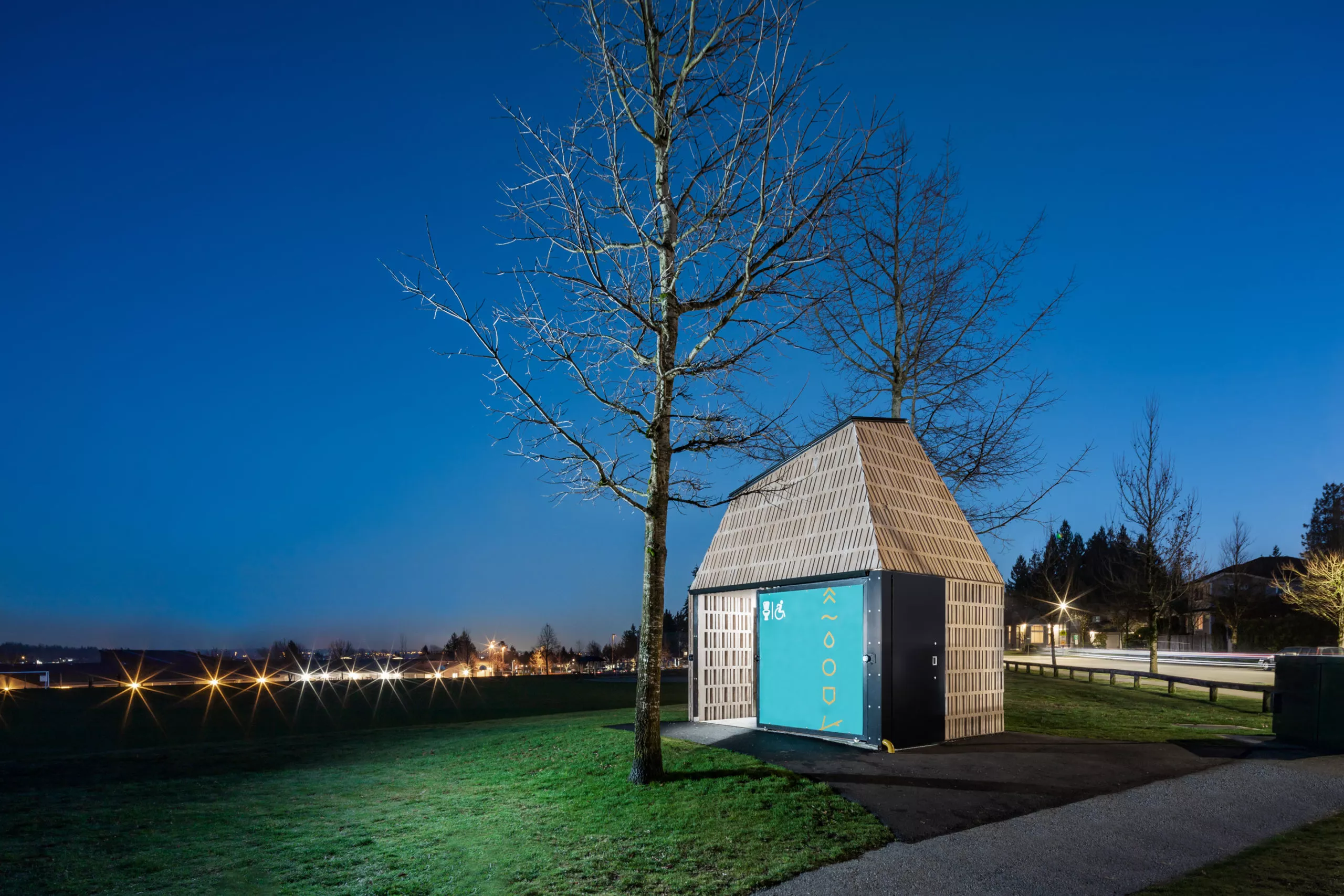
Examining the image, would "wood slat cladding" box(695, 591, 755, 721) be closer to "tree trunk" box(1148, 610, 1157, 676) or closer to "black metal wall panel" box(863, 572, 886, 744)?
"black metal wall panel" box(863, 572, 886, 744)

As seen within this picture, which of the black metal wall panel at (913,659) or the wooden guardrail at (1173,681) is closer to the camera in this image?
the black metal wall panel at (913,659)

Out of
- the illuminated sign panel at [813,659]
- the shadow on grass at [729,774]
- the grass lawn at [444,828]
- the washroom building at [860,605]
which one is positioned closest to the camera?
the grass lawn at [444,828]

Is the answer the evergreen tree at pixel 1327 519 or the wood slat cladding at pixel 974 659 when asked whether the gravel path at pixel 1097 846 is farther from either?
the evergreen tree at pixel 1327 519

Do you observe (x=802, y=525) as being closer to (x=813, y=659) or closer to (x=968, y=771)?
(x=813, y=659)

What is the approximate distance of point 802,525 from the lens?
14.5 m

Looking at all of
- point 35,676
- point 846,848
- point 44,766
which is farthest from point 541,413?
point 35,676

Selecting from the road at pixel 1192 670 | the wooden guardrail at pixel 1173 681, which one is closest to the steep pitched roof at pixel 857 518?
the wooden guardrail at pixel 1173 681

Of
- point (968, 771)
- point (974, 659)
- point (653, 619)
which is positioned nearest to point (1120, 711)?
point (974, 659)

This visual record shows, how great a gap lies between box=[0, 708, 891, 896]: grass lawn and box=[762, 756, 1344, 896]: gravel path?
1.73 ft

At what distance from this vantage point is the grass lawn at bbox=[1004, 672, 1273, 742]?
14930 millimetres

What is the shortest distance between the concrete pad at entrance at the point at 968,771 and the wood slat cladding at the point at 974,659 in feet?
1.25

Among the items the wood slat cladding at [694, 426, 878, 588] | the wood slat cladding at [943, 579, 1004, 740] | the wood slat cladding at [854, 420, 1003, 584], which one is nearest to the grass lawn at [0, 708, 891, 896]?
the wood slat cladding at [694, 426, 878, 588]

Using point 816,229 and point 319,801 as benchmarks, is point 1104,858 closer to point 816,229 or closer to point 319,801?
point 816,229

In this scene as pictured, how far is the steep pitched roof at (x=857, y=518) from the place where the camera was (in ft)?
42.3
